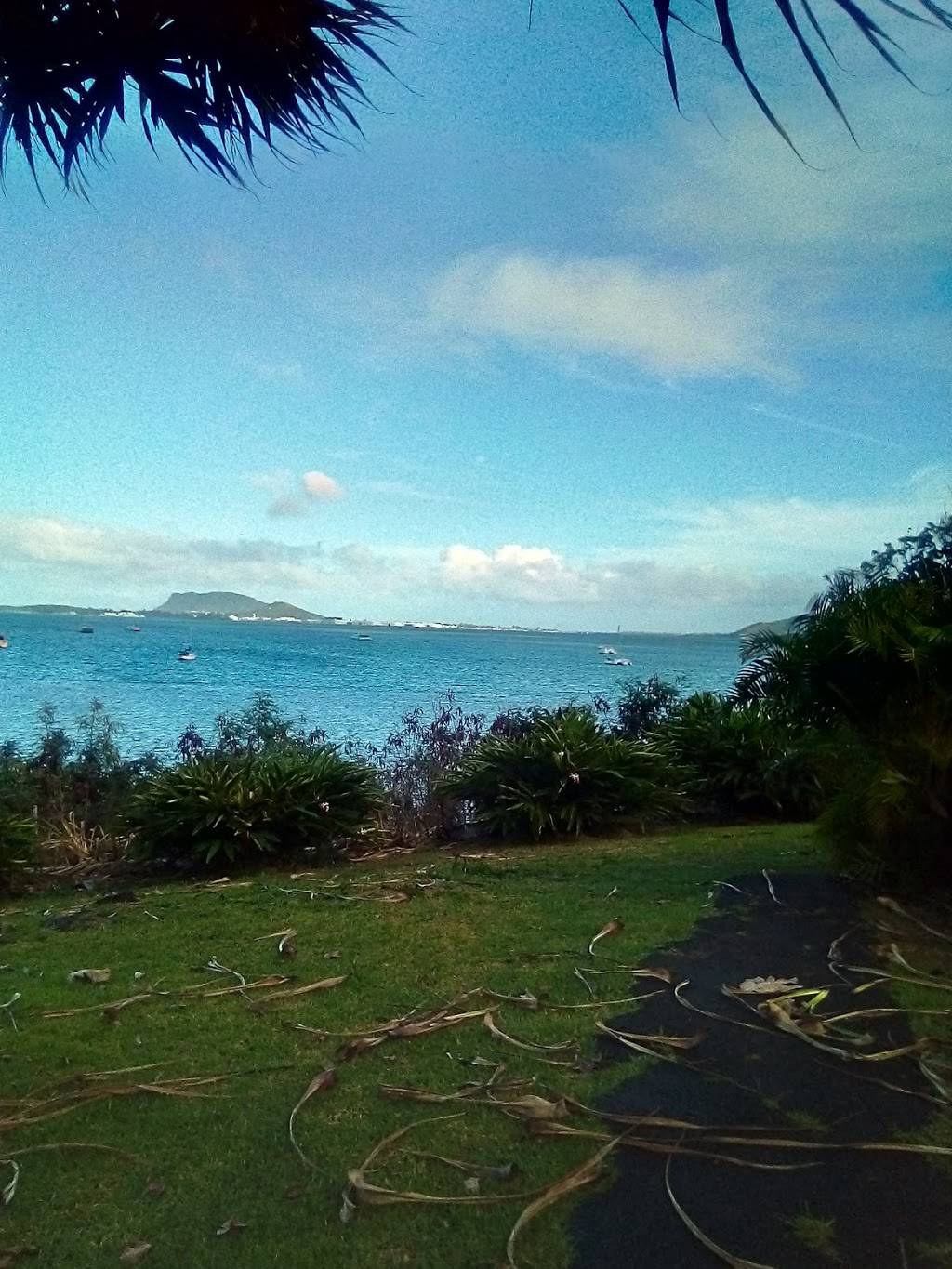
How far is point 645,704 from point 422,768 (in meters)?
3.96

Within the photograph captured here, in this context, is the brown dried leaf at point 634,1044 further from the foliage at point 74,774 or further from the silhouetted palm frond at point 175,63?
the foliage at point 74,774

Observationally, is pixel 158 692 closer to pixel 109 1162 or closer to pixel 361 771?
pixel 361 771

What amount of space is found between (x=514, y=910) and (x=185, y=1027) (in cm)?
254

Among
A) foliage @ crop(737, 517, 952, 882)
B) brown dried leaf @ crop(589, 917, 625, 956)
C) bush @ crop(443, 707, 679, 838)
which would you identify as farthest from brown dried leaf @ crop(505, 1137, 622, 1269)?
bush @ crop(443, 707, 679, 838)

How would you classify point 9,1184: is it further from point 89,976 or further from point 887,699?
point 887,699

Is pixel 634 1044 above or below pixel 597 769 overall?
below

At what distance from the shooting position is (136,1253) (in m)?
2.65

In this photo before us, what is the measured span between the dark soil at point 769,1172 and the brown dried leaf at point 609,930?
2.17 ft

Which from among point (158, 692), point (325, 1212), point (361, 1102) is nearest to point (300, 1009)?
point (361, 1102)

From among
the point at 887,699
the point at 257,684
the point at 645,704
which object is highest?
the point at 887,699

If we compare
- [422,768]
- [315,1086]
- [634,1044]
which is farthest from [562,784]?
[315,1086]

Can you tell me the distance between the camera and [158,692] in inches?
1341

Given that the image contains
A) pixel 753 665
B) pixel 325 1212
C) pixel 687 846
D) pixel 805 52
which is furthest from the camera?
pixel 687 846

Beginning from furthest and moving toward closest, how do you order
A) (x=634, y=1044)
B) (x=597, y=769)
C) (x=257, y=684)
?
(x=257, y=684) → (x=597, y=769) → (x=634, y=1044)
